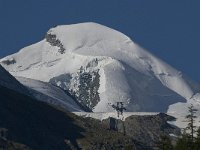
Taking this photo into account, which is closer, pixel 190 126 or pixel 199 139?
pixel 199 139

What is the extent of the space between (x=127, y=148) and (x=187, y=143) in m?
6.60

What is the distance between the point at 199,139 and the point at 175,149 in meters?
3.12

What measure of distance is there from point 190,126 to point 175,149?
831 centimetres

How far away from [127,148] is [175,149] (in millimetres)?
5303

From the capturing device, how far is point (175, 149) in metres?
112

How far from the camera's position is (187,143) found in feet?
367

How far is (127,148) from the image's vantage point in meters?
112

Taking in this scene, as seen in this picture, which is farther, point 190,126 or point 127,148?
point 190,126

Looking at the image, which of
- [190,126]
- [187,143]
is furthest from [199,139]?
[190,126]

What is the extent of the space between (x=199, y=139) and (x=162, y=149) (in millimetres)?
5382

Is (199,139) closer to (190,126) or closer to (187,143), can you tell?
(187,143)

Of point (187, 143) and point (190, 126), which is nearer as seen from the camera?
point (187, 143)

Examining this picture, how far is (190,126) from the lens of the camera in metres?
120
